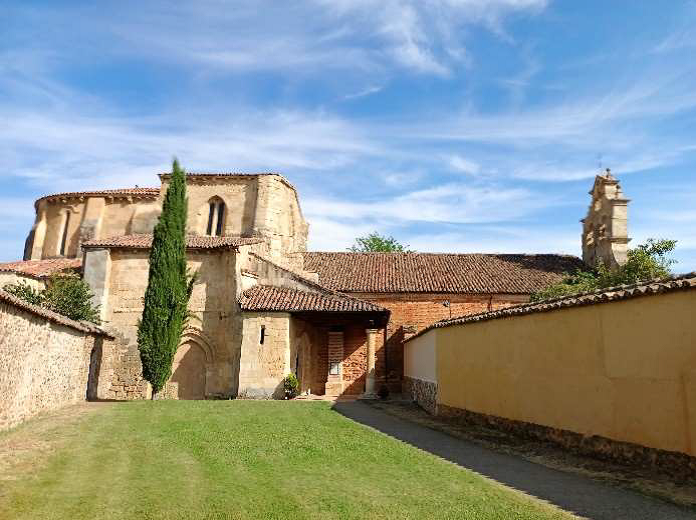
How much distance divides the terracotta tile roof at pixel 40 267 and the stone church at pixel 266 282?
9cm

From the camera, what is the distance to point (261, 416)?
13.4 m

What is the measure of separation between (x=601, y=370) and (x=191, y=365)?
17.1m

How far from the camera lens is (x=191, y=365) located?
21.5 meters

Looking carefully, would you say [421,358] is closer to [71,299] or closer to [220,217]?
[71,299]

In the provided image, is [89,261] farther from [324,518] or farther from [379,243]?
[379,243]

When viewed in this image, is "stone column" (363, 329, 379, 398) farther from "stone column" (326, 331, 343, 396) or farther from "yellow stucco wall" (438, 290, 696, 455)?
"yellow stucco wall" (438, 290, 696, 455)

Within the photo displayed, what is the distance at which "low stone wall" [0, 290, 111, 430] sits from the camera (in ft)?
32.3

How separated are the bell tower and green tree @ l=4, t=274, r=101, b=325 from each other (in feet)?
88.0

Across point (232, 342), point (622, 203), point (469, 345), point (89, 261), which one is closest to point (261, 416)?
point (469, 345)

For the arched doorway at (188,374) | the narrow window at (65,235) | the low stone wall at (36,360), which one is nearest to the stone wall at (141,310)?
the arched doorway at (188,374)

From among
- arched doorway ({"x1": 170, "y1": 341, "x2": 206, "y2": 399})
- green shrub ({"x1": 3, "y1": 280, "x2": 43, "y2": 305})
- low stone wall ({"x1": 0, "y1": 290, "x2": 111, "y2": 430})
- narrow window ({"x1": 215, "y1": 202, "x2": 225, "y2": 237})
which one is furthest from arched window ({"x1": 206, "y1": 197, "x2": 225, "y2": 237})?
low stone wall ({"x1": 0, "y1": 290, "x2": 111, "y2": 430})

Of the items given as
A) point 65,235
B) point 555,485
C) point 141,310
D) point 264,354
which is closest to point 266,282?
point 264,354

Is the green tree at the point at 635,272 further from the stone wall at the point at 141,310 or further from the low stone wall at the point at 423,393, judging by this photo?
the stone wall at the point at 141,310

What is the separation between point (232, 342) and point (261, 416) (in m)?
8.18
